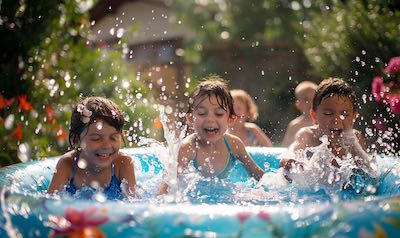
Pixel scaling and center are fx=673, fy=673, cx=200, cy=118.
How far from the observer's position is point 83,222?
7.64ft

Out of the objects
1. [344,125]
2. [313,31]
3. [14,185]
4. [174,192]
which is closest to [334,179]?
[344,125]

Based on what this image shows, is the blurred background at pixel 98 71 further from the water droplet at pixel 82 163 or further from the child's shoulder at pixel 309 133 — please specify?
the child's shoulder at pixel 309 133

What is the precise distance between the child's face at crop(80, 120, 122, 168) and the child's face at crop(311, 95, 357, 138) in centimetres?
120

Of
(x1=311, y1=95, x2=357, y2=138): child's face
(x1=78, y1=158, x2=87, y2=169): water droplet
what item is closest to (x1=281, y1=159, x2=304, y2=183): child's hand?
(x1=311, y1=95, x2=357, y2=138): child's face

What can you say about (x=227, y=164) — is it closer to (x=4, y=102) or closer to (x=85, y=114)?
(x=85, y=114)

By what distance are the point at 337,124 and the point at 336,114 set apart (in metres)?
0.06

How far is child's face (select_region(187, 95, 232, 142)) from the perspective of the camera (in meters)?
3.78

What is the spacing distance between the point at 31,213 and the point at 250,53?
11.4 metres

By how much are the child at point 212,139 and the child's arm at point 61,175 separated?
662 millimetres

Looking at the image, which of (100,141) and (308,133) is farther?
(308,133)

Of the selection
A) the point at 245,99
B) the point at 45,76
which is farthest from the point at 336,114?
the point at 45,76

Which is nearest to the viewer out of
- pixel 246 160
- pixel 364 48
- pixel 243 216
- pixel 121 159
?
pixel 243 216

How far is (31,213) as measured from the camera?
245cm

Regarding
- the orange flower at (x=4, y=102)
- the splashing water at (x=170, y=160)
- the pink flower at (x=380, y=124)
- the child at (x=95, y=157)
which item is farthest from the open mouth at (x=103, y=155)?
the pink flower at (x=380, y=124)
